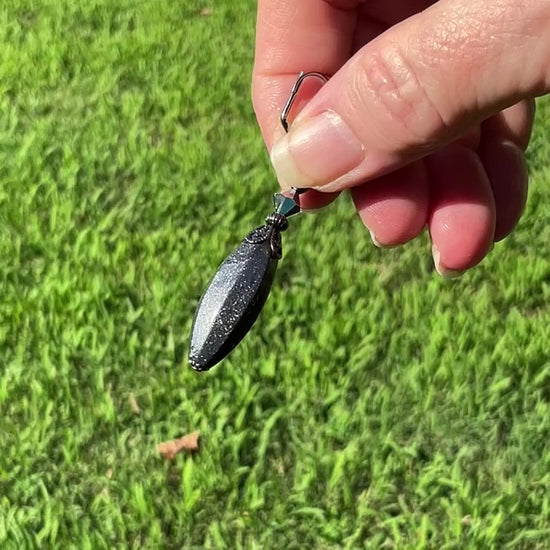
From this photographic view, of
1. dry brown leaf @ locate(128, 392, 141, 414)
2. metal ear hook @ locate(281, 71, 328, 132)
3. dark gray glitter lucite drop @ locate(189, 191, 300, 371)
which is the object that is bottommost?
dry brown leaf @ locate(128, 392, 141, 414)

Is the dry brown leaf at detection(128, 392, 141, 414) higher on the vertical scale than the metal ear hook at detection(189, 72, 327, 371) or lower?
lower

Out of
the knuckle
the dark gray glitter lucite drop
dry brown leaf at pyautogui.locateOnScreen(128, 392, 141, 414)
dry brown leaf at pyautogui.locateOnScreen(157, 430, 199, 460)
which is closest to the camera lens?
the dark gray glitter lucite drop

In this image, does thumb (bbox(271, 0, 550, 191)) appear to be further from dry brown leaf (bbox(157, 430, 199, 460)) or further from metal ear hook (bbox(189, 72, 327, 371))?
dry brown leaf (bbox(157, 430, 199, 460))

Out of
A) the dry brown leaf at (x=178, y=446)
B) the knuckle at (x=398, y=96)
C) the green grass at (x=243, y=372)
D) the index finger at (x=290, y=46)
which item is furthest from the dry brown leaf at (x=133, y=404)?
the knuckle at (x=398, y=96)

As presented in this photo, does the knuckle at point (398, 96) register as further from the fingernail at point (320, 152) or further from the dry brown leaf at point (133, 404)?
the dry brown leaf at point (133, 404)

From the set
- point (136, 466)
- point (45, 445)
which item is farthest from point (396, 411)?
point (45, 445)

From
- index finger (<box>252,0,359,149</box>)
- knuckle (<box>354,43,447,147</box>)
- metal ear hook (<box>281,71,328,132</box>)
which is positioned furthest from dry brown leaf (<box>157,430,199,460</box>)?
knuckle (<box>354,43,447,147</box>)

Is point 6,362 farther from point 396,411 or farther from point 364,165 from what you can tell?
point 364,165
